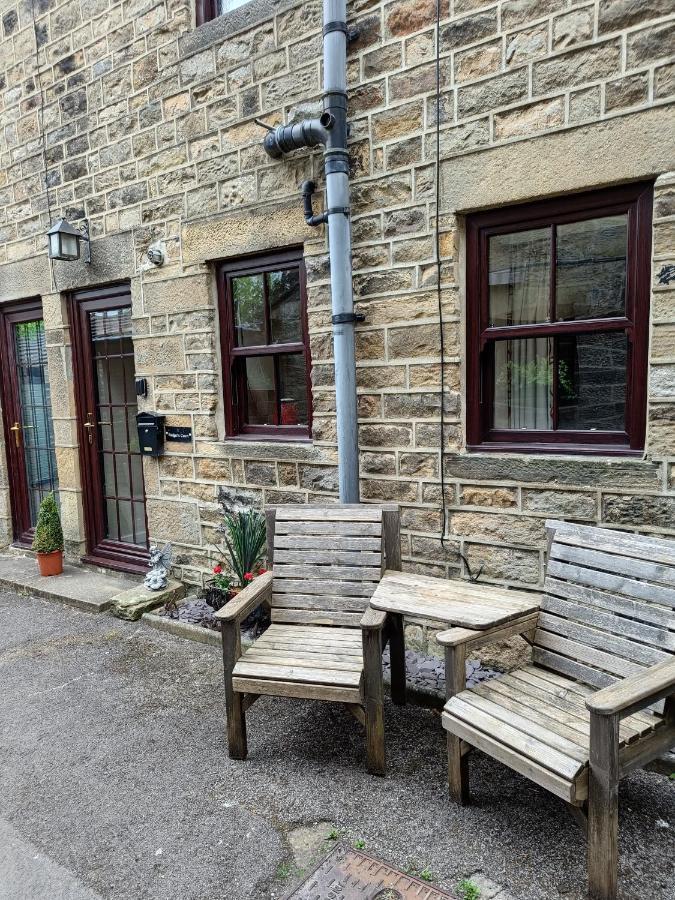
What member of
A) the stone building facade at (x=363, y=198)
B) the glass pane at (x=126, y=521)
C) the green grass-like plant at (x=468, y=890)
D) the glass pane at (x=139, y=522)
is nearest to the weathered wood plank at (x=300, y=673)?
the green grass-like plant at (x=468, y=890)

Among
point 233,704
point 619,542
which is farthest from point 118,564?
point 619,542

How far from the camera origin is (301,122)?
149 inches

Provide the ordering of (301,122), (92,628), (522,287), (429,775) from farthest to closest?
(92,628)
(301,122)
(522,287)
(429,775)

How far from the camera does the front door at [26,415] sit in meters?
6.29

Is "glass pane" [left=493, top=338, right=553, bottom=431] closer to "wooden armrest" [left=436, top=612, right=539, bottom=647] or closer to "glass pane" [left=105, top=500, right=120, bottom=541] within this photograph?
"wooden armrest" [left=436, top=612, right=539, bottom=647]

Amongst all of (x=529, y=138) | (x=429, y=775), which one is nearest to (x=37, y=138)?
(x=529, y=138)

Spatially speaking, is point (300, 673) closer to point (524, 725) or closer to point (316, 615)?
point (316, 615)

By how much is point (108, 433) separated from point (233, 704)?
351 cm

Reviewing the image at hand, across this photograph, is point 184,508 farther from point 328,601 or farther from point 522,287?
point 522,287

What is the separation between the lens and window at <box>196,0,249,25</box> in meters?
4.41

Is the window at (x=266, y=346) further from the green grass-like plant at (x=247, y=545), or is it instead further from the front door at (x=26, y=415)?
the front door at (x=26, y=415)

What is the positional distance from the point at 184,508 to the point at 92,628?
1.09 metres

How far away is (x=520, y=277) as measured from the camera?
136 inches

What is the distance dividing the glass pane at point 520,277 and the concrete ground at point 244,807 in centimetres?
220
